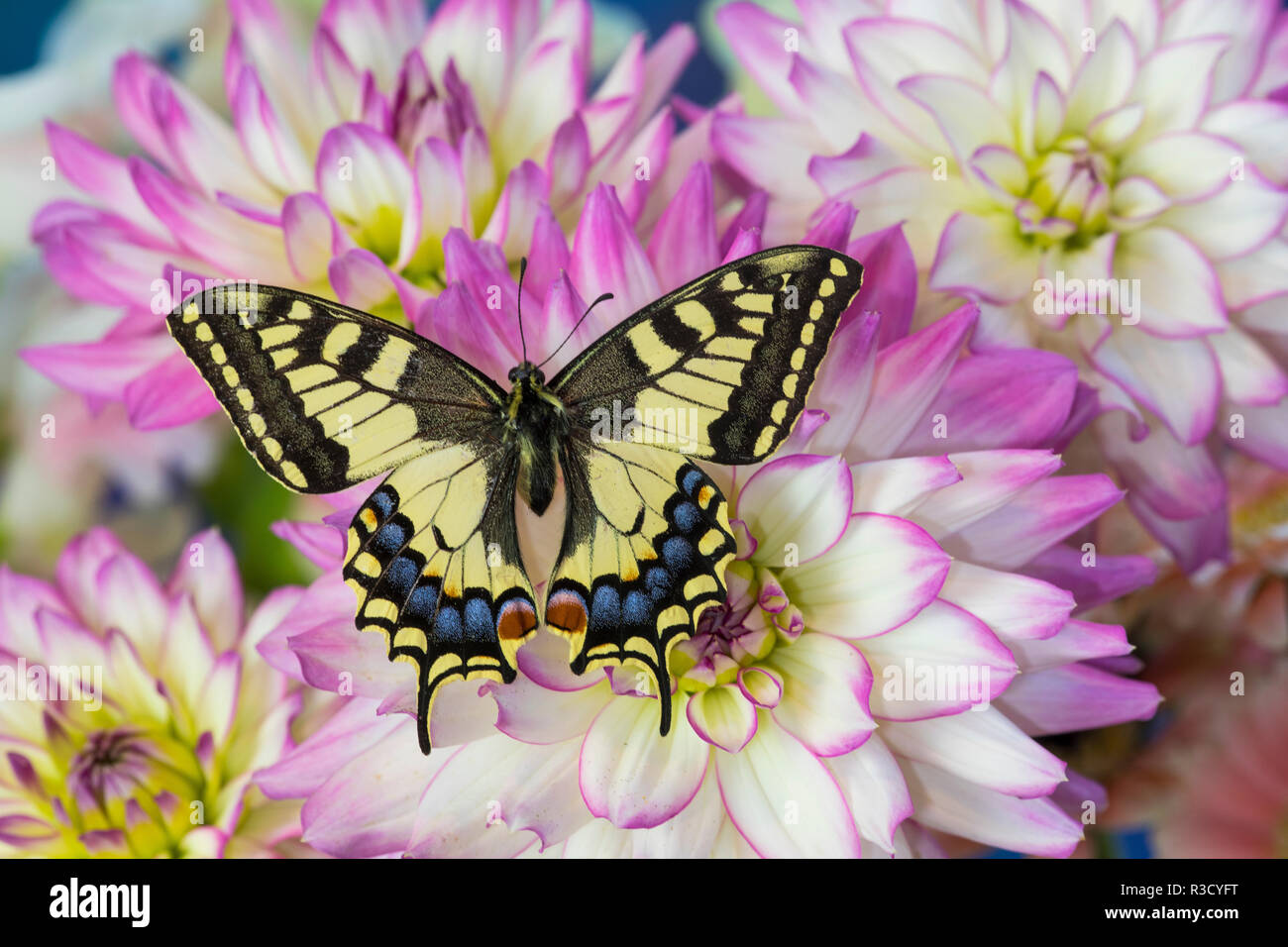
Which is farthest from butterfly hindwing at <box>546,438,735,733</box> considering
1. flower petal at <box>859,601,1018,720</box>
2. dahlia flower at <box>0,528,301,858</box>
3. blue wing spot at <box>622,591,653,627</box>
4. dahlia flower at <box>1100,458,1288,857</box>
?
dahlia flower at <box>1100,458,1288,857</box>

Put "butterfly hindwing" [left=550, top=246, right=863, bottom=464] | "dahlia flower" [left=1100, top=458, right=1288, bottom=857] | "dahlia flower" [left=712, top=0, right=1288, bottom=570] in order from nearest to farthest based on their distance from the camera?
"butterfly hindwing" [left=550, top=246, right=863, bottom=464]
"dahlia flower" [left=712, top=0, right=1288, bottom=570]
"dahlia flower" [left=1100, top=458, right=1288, bottom=857]

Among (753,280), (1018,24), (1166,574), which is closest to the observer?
(753,280)

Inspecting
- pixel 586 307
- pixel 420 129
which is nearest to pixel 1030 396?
pixel 586 307

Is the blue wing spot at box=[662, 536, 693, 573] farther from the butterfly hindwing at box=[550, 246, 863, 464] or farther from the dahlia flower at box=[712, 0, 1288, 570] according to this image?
the dahlia flower at box=[712, 0, 1288, 570]

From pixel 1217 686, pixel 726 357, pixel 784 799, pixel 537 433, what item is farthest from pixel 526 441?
pixel 1217 686
